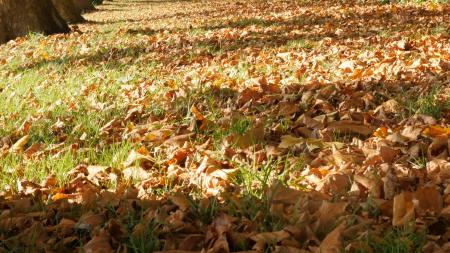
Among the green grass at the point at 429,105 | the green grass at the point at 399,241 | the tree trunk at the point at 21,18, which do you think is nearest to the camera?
the green grass at the point at 399,241

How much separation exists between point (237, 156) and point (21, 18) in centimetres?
846

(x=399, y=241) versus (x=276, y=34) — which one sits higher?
(x=399, y=241)

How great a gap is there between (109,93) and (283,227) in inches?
127

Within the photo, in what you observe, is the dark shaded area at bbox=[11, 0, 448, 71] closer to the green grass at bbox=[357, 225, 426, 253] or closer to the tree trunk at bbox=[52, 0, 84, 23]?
the green grass at bbox=[357, 225, 426, 253]

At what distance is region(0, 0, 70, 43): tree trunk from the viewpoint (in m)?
10.0

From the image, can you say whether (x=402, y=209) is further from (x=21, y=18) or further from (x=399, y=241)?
(x=21, y=18)

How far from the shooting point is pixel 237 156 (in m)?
2.97

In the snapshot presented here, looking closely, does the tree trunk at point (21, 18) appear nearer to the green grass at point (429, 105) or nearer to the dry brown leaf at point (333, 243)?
the green grass at point (429, 105)

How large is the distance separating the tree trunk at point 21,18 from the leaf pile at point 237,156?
4.41 m

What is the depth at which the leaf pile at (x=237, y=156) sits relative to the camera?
2.12 m

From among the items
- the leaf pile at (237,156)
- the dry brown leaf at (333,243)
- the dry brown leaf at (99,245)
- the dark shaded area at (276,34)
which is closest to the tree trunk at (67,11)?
the dark shaded area at (276,34)

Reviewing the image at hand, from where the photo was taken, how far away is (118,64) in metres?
6.68

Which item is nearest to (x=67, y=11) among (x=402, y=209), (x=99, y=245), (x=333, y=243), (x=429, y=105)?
(x=429, y=105)

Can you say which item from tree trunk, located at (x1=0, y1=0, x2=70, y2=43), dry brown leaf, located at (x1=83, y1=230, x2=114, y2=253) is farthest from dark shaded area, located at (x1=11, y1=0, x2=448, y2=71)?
dry brown leaf, located at (x1=83, y1=230, x2=114, y2=253)
